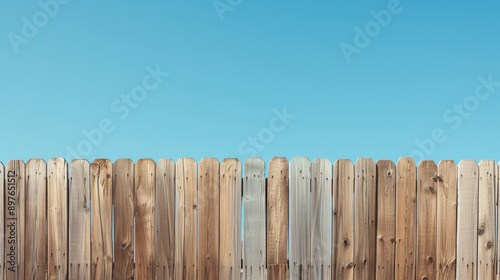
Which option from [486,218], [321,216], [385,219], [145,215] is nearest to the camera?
[145,215]

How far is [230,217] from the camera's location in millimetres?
3857

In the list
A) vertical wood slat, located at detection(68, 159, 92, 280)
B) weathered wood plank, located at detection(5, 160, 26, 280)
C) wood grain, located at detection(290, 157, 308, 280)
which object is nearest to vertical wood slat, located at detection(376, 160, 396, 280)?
wood grain, located at detection(290, 157, 308, 280)

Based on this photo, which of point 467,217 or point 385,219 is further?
point 467,217

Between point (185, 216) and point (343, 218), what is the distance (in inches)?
59.5

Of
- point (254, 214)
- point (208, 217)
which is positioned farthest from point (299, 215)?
point (208, 217)

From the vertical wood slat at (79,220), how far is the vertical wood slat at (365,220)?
2549mm

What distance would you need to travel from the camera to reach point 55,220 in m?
3.84

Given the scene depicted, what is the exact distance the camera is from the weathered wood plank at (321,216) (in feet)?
12.9

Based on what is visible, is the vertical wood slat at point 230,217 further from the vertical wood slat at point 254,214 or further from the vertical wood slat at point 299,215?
the vertical wood slat at point 299,215

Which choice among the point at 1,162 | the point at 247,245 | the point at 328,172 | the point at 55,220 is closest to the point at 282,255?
the point at 247,245

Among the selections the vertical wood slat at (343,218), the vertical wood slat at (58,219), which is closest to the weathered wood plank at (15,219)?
the vertical wood slat at (58,219)

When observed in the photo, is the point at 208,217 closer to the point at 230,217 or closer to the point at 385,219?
the point at 230,217

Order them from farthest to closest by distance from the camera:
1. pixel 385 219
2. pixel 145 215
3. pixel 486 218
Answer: pixel 486 218 < pixel 385 219 < pixel 145 215

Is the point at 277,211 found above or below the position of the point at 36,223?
above
